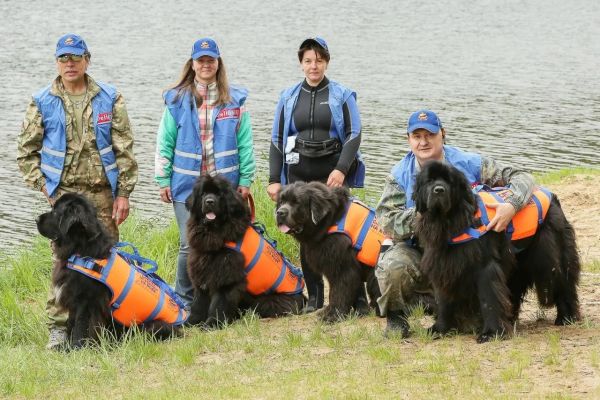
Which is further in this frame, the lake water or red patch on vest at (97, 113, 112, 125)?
the lake water

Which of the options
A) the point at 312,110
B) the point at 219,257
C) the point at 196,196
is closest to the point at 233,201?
the point at 196,196

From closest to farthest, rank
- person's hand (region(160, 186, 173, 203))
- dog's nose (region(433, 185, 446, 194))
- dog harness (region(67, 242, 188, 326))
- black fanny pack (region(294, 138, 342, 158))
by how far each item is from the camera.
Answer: dog's nose (region(433, 185, 446, 194)) < dog harness (region(67, 242, 188, 326)) < black fanny pack (region(294, 138, 342, 158)) < person's hand (region(160, 186, 173, 203))

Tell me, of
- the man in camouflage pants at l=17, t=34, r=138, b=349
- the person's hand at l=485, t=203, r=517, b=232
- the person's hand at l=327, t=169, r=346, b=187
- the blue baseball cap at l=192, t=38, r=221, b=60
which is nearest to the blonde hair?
the blue baseball cap at l=192, t=38, r=221, b=60

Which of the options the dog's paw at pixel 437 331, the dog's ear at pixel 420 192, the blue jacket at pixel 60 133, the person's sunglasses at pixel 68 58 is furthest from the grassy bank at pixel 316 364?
the person's sunglasses at pixel 68 58

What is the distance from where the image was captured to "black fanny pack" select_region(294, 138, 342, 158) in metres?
8.09

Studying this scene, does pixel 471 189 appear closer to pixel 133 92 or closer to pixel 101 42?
pixel 133 92

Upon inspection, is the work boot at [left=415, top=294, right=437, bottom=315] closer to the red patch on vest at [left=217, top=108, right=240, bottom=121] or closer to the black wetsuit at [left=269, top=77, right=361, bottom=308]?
the black wetsuit at [left=269, top=77, right=361, bottom=308]

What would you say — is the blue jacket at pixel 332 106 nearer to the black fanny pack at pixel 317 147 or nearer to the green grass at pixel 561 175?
the black fanny pack at pixel 317 147

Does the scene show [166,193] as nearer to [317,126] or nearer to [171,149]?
[171,149]

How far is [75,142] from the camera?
7508 mm

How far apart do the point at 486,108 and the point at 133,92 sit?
7.29 meters

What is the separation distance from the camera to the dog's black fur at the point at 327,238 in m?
7.59

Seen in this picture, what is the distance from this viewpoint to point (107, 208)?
7.75 meters

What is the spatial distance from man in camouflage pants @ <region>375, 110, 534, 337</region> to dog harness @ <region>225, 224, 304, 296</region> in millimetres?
1655
